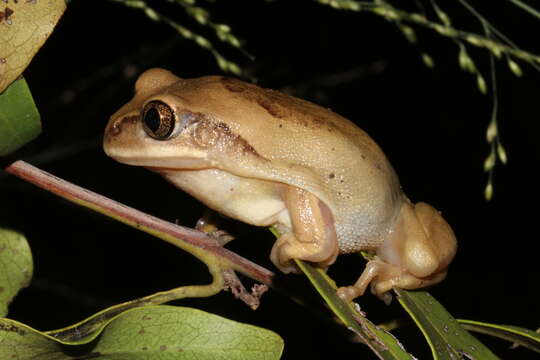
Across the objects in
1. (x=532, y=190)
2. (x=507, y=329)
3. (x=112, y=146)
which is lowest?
(x=532, y=190)

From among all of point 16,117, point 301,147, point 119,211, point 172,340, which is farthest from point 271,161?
point 16,117

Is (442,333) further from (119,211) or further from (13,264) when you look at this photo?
(13,264)

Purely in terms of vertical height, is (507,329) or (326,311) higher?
(507,329)

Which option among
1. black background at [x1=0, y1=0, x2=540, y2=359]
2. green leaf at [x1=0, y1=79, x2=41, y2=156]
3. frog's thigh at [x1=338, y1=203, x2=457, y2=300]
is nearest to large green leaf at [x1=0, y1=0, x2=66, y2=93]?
green leaf at [x1=0, y1=79, x2=41, y2=156]

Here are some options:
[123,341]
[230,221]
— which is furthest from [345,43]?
[123,341]

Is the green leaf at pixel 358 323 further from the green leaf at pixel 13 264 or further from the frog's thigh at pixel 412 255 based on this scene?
the green leaf at pixel 13 264

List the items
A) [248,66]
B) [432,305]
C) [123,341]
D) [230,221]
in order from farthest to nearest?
[248,66] → [230,221] → [432,305] → [123,341]

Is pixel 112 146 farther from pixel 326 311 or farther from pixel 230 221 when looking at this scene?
pixel 326 311

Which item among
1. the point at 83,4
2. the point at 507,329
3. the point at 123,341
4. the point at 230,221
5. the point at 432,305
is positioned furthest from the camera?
Answer: the point at 83,4
